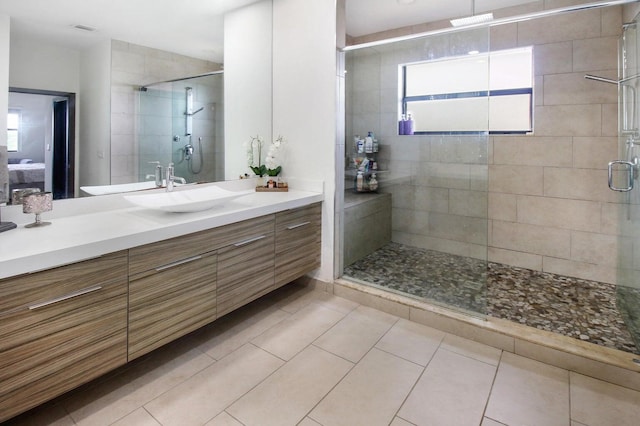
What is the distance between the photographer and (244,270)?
7.47 feet

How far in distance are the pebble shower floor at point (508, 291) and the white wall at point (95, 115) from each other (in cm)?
201

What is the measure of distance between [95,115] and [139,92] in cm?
31

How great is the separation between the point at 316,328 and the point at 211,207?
3.52 ft

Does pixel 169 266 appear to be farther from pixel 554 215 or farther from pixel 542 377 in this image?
pixel 554 215

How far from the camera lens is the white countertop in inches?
53.0

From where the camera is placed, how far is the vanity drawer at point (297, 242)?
8.46 feet

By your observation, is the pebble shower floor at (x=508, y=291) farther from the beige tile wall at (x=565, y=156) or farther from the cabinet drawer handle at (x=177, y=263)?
the cabinet drawer handle at (x=177, y=263)

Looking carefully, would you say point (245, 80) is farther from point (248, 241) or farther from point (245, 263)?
point (245, 263)

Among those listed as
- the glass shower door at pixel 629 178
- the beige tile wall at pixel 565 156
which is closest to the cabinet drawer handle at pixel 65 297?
the glass shower door at pixel 629 178

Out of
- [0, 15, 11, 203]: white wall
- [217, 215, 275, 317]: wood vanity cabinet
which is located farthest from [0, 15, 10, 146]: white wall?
A: [217, 215, 275, 317]: wood vanity cabinet

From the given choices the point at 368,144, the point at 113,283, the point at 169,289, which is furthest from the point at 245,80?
the point at 113,283

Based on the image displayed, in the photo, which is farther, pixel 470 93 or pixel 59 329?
pixel 470 93

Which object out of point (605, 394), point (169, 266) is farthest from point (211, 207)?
point (605, 394)

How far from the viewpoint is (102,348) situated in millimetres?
1577
